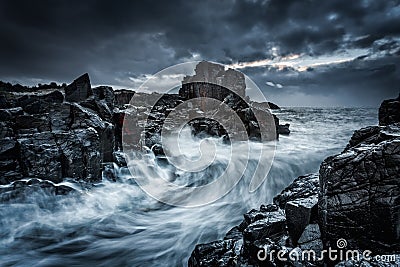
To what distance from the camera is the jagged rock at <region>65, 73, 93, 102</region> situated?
1233 centimetres

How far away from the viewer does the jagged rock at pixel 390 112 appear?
29.1ft

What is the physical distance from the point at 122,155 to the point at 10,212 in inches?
222

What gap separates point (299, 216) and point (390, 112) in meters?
8.15

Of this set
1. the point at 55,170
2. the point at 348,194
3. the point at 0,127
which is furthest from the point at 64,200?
the point at 348,194

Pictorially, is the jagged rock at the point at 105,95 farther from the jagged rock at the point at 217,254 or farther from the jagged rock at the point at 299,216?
the jagged rock at the point at 299,216

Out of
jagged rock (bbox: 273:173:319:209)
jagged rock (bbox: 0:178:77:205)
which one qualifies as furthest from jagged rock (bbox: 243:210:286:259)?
jagged rock (bbox: 0:178:77:205)

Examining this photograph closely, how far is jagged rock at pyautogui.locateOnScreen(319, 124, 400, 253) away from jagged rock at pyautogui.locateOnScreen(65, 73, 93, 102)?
12367mm

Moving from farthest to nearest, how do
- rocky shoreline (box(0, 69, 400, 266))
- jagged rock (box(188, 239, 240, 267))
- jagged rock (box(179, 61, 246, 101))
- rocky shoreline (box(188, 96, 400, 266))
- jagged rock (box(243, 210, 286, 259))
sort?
jagged rock (box(179, 61, 246, 101)) → jagged rock (box(188, 239, 240, 267)) → jagged rock (box(243, 210, 286, 259)) → rocky shoreline (box(0, 69, 400, 266)) → rocky shoreline (box(188, 96, 400, 266))

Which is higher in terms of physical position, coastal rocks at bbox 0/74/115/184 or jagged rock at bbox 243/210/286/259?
coastal rocks at bbox 0/74/115/184

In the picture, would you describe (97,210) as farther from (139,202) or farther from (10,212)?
(10,212)

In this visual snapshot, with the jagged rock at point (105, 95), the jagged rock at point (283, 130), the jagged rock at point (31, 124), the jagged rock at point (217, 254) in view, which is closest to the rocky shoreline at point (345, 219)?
the jagged rock at point (217, 254)

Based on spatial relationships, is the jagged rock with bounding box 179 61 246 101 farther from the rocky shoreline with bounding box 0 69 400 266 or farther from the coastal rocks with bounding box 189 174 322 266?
the coastal rocks with bounding box 189 174 322 266

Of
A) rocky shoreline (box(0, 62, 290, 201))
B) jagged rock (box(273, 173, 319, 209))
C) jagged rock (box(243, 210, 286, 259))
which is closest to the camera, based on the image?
jagged rock (box(243, 210, 286, 259))

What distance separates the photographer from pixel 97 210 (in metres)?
8.54
